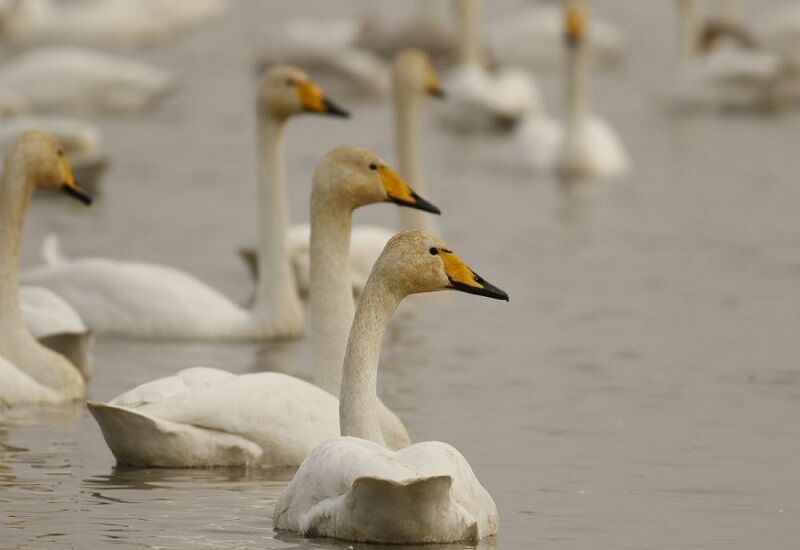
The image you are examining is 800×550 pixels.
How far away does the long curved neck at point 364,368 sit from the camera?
29.6 feet

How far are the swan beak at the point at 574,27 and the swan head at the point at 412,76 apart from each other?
711 centimetres


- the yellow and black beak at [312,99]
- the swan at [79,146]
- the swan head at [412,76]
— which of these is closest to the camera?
the yellow and black beak at [312,99]

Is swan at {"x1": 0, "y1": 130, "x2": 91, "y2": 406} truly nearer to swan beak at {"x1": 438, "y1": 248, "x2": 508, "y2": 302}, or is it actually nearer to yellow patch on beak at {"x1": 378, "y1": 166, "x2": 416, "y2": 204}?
yellow patch on beak at {"x1": 378, "y1": 166, "x2": 416, "y2": 204}

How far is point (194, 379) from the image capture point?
10.1 meters

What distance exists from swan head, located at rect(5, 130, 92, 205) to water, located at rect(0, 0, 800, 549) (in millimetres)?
1096

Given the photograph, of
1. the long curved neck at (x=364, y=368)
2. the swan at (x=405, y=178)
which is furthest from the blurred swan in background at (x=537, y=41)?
the long curved neck at (x=364, y=368)

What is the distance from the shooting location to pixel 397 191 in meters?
11.0

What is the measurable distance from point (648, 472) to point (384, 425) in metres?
1.17

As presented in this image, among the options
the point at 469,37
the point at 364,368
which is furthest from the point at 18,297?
the point at 469,37

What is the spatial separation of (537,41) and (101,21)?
20.9ft

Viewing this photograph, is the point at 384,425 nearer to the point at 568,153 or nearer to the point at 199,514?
the point at 199,514

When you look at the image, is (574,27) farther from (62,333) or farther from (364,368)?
(364,368)

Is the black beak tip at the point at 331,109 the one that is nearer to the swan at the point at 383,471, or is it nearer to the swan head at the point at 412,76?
the swan head at the point at 412,76

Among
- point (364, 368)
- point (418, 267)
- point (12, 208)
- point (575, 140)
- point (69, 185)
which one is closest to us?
point (364, 368)
